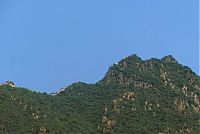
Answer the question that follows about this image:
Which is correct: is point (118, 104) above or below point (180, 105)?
below

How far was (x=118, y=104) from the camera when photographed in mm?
70125

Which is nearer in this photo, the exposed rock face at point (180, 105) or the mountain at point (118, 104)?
the mountain at point (118, 104)

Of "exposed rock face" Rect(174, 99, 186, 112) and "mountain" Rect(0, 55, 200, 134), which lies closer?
"mountain" Rect(0, 55, 200, 134)

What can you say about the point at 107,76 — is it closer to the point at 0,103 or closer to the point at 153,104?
the point at 153,104

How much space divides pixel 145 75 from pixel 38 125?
902 inches

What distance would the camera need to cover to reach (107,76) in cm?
8419

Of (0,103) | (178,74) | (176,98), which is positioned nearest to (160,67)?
(178,74)

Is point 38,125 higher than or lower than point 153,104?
lower

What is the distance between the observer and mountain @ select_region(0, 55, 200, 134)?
2522 inches

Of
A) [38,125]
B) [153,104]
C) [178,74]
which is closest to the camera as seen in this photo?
[38,125]

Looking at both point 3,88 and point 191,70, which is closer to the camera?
point 3,88

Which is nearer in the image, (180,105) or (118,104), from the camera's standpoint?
(118,104)

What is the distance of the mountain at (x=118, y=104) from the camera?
210 feet

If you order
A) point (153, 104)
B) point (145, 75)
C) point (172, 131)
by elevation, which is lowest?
point (172, 131)
